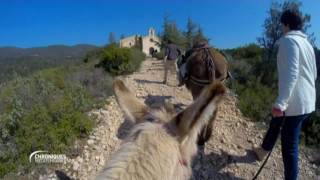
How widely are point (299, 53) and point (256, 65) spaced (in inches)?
417

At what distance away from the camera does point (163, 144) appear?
2.01 m

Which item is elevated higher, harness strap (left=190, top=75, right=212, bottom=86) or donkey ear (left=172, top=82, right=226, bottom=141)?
donkey ear (left=172, top=82, right=226, bottom=141)

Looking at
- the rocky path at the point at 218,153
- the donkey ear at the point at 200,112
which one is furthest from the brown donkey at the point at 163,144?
the rocky path at the point at 218,153

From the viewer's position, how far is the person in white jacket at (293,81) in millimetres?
4426

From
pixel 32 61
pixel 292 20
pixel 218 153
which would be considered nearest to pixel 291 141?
pixel 292 20

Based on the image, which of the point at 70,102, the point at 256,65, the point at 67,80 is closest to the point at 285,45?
the point at 70,102

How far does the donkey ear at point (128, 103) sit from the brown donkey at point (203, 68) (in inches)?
178

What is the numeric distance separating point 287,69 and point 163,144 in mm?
2877

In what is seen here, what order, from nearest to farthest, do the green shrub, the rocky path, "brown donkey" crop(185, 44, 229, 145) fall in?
1. the rocky path
2. "brown donkey" crop(185, 44, 229, 145)
3. the green shrub

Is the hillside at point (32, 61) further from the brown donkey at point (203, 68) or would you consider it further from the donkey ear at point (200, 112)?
the donkey ear at point (200, 112)

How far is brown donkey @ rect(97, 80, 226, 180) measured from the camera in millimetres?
1844

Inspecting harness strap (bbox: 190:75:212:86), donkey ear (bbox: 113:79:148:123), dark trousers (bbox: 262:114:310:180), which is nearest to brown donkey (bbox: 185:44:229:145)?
harness strap (bbox: 190:75:212:86)

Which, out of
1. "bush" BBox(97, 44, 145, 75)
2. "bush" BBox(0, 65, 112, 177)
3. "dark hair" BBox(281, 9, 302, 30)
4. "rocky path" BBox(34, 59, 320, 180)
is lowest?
"rocky path" BBox(34, 59, 320, 180)

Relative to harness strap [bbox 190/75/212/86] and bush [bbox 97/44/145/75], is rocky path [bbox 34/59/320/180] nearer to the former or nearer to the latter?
harness strap [bbox 190/75/212/86]
